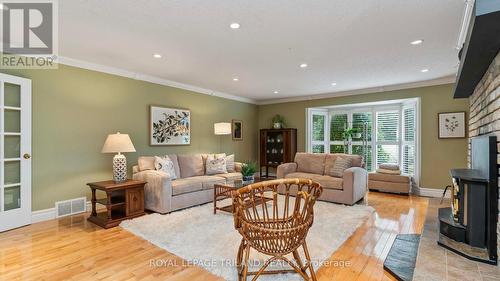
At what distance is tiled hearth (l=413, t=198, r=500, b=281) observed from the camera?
1771 millimetres

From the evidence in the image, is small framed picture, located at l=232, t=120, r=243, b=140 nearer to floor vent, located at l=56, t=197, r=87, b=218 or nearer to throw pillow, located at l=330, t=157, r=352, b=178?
throw pillow, located at l=330, t=157, r=352, b=178

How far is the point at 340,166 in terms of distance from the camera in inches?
187

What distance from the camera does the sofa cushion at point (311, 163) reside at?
5137 millimetres

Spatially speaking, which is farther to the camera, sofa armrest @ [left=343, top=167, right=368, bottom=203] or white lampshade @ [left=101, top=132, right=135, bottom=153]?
sofa armrest @ [left=343, top=167, right=368, bottom=203]

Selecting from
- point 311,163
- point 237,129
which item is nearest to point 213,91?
point 237,129

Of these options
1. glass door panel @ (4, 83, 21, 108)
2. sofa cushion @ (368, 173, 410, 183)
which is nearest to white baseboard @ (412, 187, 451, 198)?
sofa cushion @ (368, 173, 410, 183)

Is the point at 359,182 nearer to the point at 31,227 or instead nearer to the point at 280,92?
the point at 280,92

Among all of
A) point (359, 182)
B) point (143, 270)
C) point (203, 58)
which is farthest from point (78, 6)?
point (359, 182)

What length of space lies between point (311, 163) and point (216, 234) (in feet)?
9.81

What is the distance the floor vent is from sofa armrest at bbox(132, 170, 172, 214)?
941 mm

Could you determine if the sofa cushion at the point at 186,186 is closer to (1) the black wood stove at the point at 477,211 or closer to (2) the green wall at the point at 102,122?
(2) the green wall at the point at 102,122

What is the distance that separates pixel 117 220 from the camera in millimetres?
3328

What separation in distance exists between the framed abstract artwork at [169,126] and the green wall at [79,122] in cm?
11

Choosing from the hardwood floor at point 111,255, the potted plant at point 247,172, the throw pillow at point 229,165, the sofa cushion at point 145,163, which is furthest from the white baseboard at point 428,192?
the sofa cushion at point 145,163
